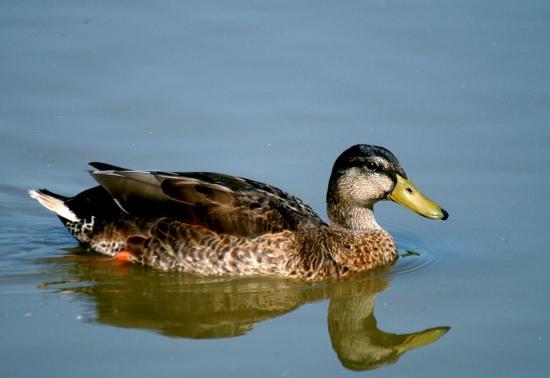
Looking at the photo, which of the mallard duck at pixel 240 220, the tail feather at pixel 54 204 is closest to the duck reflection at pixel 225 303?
the mallard duck at pixel 240 220

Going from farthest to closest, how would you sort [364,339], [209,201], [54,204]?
[54,204]
[209,201]
[364,339]

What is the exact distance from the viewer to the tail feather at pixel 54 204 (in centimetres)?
1100

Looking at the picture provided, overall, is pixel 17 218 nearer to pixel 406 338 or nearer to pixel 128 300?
pixel 128 300

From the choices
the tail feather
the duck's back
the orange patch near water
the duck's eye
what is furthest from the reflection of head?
the tail feather

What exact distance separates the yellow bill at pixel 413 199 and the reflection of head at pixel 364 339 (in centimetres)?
113

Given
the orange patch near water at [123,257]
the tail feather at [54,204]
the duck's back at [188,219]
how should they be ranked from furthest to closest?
the tail feather at [54,204] < the orange patch near water at [123,257] < the duck's back at [188,219]

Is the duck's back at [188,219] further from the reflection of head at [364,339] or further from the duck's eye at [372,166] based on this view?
the reflection of head at [364,339]

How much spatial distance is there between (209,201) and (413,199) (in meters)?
1.82

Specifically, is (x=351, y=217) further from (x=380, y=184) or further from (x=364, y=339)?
(x=364, y=339)

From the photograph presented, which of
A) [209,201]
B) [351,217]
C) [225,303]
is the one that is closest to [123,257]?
[209,201]

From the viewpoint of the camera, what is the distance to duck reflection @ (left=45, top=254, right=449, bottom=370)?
358 inches

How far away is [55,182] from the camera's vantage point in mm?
11984

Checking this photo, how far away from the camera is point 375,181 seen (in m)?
10.8

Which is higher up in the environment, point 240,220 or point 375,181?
point 375,181
